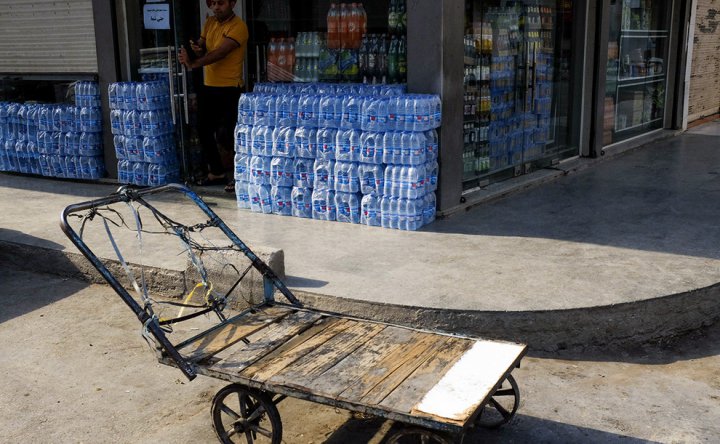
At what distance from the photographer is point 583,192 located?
850 cm

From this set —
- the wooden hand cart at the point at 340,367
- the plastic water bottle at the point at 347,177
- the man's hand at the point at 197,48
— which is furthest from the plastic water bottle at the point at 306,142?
the wooden hand cart at the point at 340,367

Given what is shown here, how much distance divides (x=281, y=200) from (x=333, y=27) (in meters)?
1.89

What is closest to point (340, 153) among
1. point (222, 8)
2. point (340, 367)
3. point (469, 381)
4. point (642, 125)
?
point (222, 8)

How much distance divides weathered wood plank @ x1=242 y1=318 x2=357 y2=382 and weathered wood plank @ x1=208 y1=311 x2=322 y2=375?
38 millimetres

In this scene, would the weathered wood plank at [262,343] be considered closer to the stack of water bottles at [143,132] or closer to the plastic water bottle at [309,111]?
the plastic water bottle at [309,111]

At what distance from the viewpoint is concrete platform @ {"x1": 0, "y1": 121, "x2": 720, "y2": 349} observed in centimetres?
500

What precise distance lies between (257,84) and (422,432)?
5.51 metres

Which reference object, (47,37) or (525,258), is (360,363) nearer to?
(525,258)

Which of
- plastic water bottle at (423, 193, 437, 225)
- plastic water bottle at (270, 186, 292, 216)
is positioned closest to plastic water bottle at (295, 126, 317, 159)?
plastic water bottle at (270, 186, 292, 216)

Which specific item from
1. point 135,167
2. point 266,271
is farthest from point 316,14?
point 266,271

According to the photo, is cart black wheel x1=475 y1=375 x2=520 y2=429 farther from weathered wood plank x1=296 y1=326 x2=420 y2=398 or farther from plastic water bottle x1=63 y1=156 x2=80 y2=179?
plastic water bottle x1=63 y1=156 x2=80 y2=179

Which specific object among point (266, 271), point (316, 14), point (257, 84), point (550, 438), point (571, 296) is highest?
point (316, 14)

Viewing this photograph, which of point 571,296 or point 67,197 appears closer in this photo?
point 571,296

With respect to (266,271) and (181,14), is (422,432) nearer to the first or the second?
(266,271)
